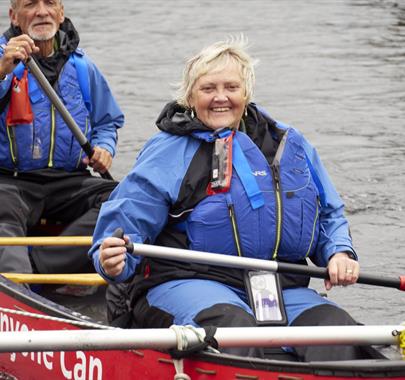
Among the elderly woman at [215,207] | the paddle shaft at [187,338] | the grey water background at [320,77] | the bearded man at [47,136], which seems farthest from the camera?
the grey water background at [320,77]

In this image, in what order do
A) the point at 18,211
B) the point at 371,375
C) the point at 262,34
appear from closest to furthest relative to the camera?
the point at 371,375 → the point at 18,211 → the point at 262,34

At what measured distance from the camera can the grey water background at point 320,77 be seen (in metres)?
8.60

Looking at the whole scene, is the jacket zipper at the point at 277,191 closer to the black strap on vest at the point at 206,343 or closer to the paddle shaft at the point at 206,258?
the paddle shaft at the point at 206,258

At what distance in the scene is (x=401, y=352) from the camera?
4398 mm

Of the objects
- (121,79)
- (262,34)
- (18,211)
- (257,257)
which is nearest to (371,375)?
(257,257)

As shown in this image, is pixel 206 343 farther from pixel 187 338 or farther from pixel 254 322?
pixel 254 322

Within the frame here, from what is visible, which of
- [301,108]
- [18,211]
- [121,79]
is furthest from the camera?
[121,79]

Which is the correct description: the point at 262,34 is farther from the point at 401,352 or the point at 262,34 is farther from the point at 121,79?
the point at 401,352

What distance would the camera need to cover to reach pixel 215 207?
457 cm

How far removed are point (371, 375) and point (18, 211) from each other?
2.45 meters

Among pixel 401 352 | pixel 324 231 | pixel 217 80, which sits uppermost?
pixel 217 80

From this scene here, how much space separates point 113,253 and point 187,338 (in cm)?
46

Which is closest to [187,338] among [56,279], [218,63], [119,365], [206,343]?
[206,343]

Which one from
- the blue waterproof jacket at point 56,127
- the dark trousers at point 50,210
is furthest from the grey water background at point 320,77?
the blue waterproof jacket at point 56,127
